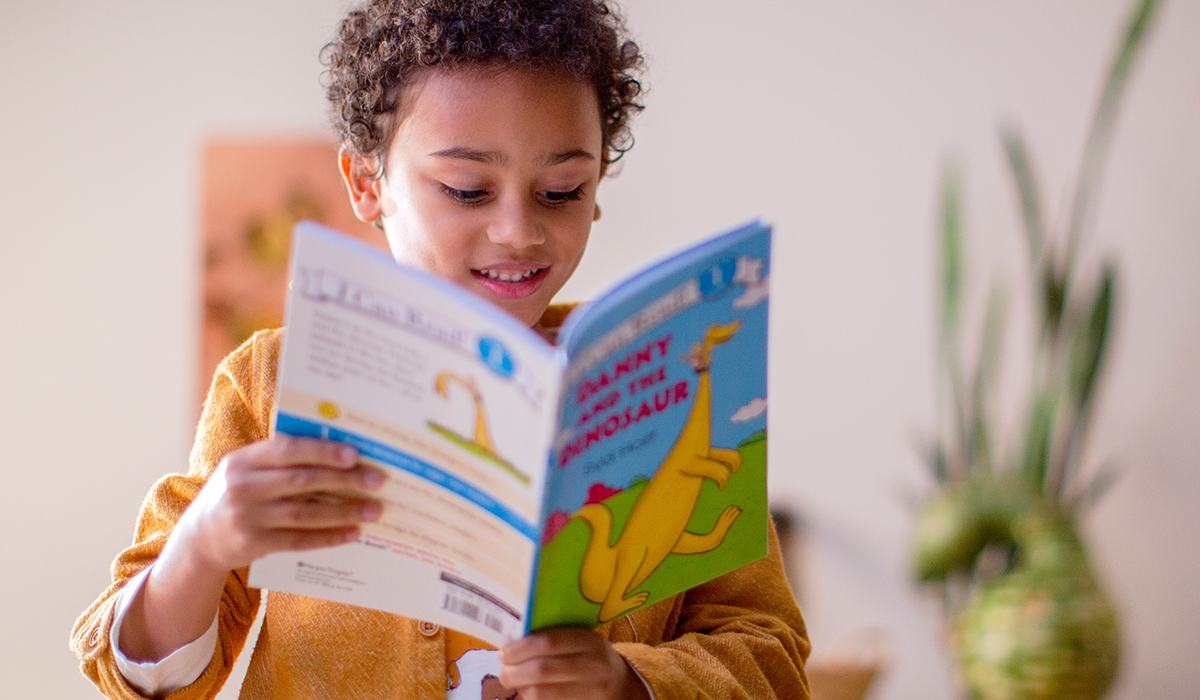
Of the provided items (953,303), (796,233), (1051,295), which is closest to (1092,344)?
(1051,295)

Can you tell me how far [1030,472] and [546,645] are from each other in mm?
1696

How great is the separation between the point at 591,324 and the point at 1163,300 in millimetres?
2139

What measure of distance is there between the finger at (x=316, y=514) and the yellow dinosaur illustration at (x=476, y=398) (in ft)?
0.32

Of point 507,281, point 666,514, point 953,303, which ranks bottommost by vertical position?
point 666,514

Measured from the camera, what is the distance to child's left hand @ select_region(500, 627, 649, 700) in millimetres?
579

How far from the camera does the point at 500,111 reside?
2.66 ft

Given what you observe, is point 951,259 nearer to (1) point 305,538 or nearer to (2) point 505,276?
(2) point 505,276

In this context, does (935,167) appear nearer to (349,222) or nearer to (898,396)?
(898,396)

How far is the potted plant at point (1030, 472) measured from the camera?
170 centimetres

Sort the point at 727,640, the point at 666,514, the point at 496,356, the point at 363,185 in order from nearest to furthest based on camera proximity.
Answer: the point at 496,356 → the point at 666,514 → the point at 727,640 → the point at 363,185

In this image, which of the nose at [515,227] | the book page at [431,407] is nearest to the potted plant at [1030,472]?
the nose at [515,227]

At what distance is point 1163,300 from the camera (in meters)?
2.18

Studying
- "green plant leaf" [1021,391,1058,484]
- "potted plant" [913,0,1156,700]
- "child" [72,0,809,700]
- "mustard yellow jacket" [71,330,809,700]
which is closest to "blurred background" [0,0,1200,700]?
"potted plant" [913,0,1156,700]

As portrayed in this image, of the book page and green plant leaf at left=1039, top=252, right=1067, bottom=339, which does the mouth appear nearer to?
the book page
